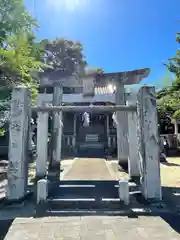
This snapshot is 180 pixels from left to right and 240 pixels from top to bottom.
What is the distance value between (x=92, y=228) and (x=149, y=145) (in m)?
3.14

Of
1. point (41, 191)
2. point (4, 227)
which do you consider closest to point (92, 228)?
point (4, 227)

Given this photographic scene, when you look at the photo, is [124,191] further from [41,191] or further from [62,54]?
[62,54]

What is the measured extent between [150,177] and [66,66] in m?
28.8

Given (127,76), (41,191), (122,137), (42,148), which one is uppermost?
(127,76)

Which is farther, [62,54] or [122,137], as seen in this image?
[62,54]

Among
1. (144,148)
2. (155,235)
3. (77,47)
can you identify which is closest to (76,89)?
(77,47)

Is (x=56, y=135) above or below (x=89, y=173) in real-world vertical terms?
above

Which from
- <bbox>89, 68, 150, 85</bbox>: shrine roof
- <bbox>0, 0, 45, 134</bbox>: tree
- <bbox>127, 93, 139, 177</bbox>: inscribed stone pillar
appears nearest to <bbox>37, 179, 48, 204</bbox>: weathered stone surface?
<bbox>0, 0, 45, 134</bbox>: tree

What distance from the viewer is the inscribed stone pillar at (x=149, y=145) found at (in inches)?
242

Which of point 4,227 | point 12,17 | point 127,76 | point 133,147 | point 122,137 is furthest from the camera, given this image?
point 127,76

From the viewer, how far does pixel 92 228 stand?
4.44 metres

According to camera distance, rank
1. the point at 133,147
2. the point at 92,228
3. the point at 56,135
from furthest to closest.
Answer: the point at 56,135 < the point at 133,147 < the point at 92,228

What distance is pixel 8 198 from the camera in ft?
20.0

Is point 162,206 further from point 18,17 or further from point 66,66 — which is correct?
point 66,66
